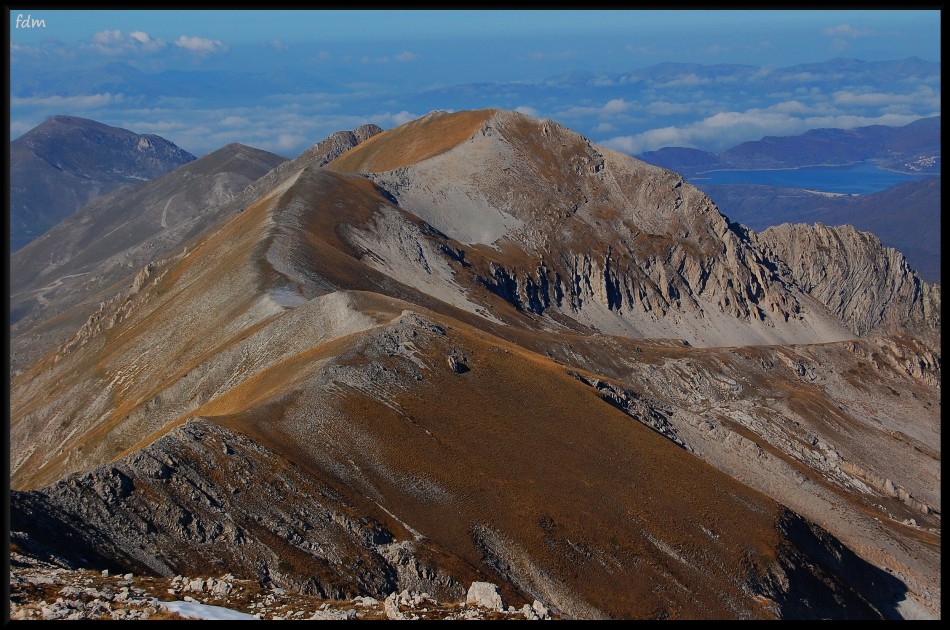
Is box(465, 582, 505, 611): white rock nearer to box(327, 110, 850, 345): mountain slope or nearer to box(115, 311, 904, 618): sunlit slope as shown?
box(115, 311, 904, 618): sunlit slope

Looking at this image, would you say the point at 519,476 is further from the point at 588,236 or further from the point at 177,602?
the point at 588,236

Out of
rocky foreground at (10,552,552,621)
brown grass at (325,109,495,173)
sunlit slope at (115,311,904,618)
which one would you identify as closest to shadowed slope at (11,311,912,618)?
sunlit slope at (115,311,904,618)

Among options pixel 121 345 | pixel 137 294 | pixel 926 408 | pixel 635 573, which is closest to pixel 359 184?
pixel 137 294

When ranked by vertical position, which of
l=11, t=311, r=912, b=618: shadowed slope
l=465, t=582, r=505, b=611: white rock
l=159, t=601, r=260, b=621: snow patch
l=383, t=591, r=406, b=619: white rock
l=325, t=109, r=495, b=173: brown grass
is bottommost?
l=11, t=311, r=912, b=618: shadowed slope

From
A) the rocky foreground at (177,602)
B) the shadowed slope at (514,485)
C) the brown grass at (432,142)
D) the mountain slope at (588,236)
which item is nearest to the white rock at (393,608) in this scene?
the rocky foreground at (177,602)

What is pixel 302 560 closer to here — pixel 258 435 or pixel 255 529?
pixel 255 529

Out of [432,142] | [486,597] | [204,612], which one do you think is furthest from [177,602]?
[432,142]

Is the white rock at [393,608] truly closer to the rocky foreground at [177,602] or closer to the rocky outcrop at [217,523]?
the rocky foreground at [177,602]

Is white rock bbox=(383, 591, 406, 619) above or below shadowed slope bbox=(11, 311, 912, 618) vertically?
above
